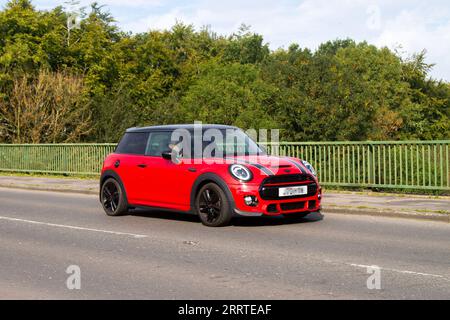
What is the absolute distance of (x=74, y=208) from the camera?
1562cm

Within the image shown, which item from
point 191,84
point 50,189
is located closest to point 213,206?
point 50,189

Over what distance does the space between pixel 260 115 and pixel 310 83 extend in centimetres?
1453

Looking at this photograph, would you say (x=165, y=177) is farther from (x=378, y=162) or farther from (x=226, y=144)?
(x=378, y=162)

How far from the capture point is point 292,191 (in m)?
11.4

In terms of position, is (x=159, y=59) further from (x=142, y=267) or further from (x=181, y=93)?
(x=142, y=267)

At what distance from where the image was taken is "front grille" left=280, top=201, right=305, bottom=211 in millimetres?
11422

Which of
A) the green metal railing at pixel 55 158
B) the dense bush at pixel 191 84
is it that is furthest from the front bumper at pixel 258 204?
the dense bush at pixel 191 84

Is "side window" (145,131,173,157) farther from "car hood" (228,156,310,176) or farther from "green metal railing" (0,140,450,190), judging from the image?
"green metal railing" (0,140,450,190)

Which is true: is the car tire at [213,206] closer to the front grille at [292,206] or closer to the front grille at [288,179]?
the front grille at [288,179]

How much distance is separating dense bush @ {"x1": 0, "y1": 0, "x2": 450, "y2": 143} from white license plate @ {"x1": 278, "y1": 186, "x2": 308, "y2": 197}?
72.2 feet

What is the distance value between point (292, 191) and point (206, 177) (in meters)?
1.41
